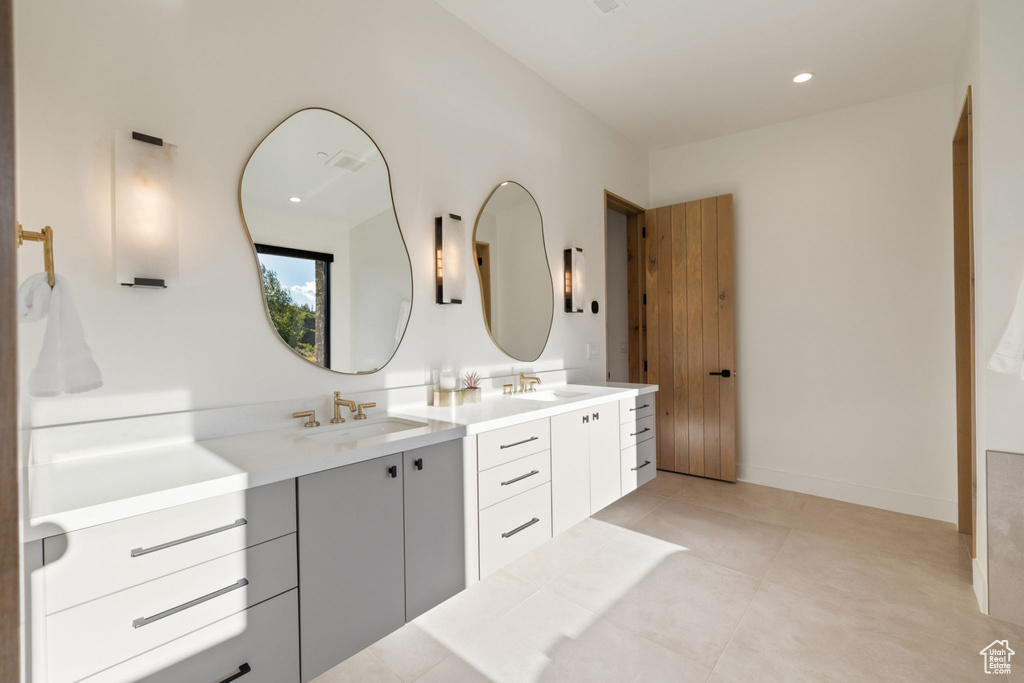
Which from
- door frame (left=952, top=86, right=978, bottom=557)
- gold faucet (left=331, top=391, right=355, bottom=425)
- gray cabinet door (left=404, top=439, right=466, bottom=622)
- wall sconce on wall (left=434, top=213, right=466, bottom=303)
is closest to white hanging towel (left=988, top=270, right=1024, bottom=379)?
door frame (left=952, top=86, right=978, bottom=557)

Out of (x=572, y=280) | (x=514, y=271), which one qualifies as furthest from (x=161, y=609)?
(x=572, y=280)

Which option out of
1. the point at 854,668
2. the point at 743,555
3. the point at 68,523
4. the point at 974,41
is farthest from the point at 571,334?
the point at 68,523

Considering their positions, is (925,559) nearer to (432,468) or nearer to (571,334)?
(571,334)

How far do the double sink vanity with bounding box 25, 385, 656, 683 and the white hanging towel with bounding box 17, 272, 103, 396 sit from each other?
0.25 metres

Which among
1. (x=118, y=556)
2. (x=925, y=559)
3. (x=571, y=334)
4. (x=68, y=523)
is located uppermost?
(x=571, y=334)

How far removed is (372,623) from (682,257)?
3623mm

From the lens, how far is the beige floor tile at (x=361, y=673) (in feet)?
5.71

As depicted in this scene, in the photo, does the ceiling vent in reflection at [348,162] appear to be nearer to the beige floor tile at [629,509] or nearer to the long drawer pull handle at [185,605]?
the long drawer pull handle at [185,605]

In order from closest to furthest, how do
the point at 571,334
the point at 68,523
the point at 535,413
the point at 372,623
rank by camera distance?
the point at 68,523 < the point at 372,623 < the point at 535,413 < the point at 571,334

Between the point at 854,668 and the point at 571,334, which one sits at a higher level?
the point at 571,334

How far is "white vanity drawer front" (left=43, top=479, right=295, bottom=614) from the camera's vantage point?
1.00 m

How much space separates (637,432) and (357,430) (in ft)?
6.07

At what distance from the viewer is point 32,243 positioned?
4.41 feet

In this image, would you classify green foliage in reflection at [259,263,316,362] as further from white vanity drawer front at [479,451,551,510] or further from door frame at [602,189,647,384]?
door frame at [602,189,647,384]
